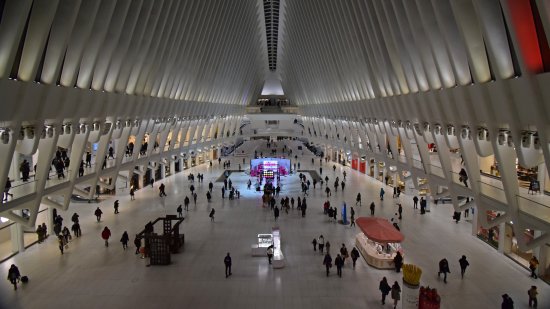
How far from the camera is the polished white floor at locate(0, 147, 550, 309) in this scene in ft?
36.6

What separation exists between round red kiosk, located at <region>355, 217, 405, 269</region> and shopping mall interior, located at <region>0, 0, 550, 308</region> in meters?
0.08

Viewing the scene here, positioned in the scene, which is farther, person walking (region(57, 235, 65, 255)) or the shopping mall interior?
Result: person walking (region(57, 235, 65, 255))

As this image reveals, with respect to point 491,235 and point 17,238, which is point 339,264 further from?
point 17,238

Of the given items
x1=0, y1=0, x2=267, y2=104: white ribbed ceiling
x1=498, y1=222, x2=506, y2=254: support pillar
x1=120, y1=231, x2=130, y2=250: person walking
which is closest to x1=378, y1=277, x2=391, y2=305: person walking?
x1=498, y1=222, x2=506, y2=254: support pillar

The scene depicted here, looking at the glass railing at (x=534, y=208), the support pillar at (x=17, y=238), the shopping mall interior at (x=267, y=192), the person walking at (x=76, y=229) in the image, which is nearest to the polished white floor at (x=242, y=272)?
the shopping mall interior at (x=267, y=192)

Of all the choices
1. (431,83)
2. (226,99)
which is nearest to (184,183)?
(226,99)

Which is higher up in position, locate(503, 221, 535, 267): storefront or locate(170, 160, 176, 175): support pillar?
locate(170, 160, 176, 175): support pillar

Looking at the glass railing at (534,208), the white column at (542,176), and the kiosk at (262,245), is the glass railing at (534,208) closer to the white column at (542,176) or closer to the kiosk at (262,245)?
the white column at (542,176)

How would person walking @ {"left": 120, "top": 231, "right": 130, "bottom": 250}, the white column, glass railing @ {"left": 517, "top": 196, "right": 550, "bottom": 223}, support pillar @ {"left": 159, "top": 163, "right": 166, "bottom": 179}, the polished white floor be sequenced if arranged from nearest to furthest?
glass railing @ {"left": 517, "top": 196, "right": 550, "bottom": 223} → the polished white floor → the white column → person walking @ {"left": 120, "top": 231, "right": 130, "bottom": 250} → support pillar @ {"left": 159, "top": 163, "right": 166, "bottom": 179}

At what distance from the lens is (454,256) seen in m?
14.7

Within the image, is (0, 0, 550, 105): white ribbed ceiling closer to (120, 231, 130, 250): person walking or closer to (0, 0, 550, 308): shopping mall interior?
(0, 0, 550, 308): shopping mall interior

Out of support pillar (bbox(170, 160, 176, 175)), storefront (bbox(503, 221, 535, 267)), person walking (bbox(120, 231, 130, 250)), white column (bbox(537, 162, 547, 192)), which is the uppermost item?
white column (bbox(537, 162, 547, 192))

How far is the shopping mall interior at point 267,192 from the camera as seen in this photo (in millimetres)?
9055

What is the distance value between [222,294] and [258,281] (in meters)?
1.38
